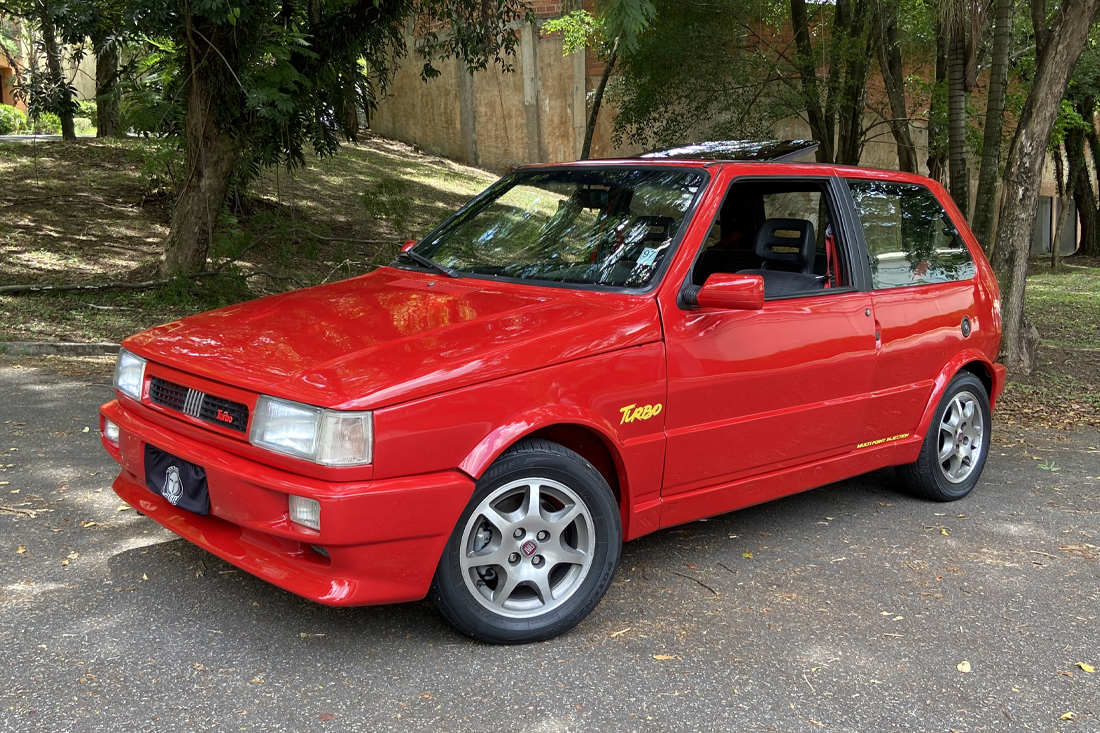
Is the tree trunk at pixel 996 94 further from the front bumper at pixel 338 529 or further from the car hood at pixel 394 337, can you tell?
the front bumper at pixel 338 529

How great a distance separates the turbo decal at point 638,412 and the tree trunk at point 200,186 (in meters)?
7.86

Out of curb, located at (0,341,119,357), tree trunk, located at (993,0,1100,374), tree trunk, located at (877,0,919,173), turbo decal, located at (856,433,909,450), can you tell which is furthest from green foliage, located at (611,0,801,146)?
turbo decal, located at (856,433,909,450)

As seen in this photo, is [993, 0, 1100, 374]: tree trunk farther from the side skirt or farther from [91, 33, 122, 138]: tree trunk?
[91, 33, 122, 138]: tree trunk

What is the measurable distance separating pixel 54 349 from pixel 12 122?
25.4m

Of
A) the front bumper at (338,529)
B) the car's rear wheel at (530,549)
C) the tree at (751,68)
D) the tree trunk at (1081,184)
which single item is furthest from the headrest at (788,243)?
the tree trunk at (1081,184)

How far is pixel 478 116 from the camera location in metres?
22.9

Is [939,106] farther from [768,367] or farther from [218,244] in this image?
[768,367]

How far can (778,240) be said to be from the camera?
4926 millimetres

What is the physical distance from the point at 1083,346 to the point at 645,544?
8.08 meters

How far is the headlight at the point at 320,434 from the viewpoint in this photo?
315 cm

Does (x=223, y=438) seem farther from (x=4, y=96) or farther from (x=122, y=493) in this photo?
(x=4, y=96)

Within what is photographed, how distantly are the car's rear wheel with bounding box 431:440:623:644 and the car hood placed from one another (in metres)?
0.37

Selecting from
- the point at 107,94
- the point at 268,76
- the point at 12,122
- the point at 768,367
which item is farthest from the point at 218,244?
the point at 12,122

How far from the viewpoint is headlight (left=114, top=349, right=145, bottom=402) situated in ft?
12.8
